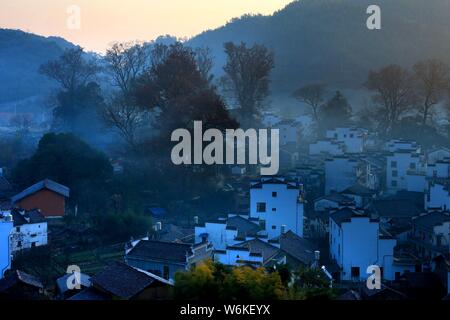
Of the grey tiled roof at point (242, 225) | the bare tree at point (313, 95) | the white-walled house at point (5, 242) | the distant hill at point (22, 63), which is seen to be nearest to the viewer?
the white-walled house at point (5, 242)

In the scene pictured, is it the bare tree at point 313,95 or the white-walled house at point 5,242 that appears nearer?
the white-walled house at point 5,242

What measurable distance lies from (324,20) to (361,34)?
2.20 meters

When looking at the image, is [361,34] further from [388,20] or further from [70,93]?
[70,93]

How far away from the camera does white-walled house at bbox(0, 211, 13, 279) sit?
9070 mm

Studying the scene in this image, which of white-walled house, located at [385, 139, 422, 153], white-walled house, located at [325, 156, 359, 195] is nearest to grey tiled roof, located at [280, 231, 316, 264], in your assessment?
white-walled house, located at [325, 156, 359, 195]

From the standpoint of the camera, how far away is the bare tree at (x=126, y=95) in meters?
14.6

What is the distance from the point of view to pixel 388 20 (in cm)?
2858

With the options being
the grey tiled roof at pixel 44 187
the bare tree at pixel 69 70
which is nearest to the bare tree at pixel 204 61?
the bare tree at pixel 69 70

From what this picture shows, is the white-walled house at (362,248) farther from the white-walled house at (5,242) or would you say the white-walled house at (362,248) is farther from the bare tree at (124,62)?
the bare tree at (124,62)

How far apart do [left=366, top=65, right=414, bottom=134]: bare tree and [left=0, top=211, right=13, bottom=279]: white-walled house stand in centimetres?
1173

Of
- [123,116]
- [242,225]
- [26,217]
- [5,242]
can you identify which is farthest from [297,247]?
[123,116]

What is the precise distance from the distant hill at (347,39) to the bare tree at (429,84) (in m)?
7.13

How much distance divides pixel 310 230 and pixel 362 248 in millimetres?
2283

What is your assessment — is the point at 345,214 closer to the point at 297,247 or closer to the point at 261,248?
the point at 297,247
